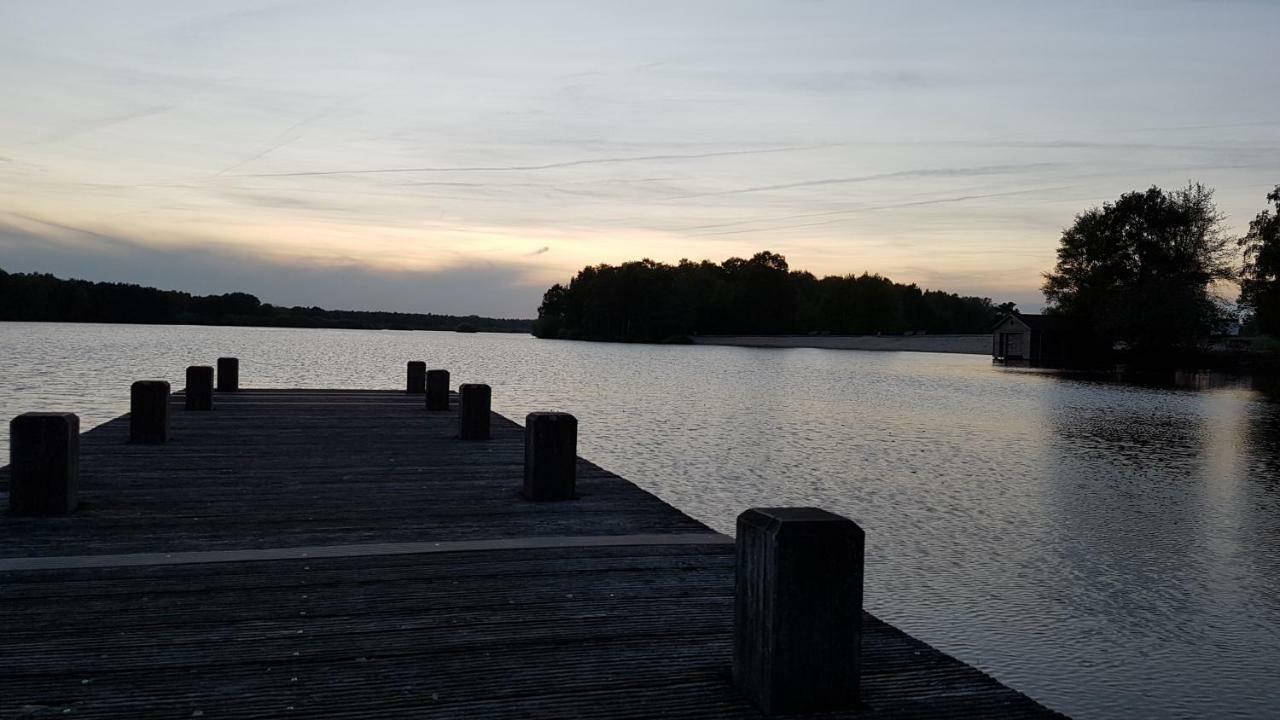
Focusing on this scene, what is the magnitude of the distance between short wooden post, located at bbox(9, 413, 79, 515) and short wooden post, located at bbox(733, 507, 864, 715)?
600 cm

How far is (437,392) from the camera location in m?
18.5

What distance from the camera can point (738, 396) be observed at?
38.8m

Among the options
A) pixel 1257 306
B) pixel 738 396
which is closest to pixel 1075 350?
pixel 1257 306

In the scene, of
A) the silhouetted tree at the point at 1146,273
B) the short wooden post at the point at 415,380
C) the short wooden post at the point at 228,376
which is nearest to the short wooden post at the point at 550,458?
the short wooden post at the point at 415,380

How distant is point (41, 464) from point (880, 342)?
138575mm

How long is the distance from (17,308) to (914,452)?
649ft

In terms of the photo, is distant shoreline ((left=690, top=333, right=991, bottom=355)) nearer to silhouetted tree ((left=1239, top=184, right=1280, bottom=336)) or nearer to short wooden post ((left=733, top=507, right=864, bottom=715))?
silhouetted tree ((left=1239, top=184, right=1280, bottom=336))

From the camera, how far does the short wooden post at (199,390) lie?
16.7 m

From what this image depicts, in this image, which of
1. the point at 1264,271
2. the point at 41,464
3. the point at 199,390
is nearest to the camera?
the point at 41,464

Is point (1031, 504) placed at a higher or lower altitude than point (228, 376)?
lower

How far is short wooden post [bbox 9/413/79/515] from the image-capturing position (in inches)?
285

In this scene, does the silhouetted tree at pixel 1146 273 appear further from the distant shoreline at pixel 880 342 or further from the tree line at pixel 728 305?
the tree line at pixel 728 305

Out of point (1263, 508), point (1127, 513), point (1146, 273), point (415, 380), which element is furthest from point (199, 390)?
point (1146, 273)

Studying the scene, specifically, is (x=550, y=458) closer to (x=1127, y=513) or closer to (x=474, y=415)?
(x=474, y=415)
